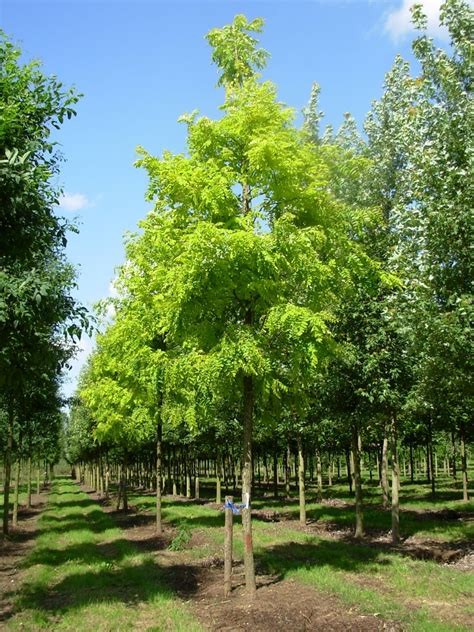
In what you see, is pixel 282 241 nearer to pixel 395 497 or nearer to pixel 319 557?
pixel 319 557

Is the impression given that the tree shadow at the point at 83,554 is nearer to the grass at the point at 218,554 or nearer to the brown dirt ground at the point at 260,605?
the grass at the point at 218,554

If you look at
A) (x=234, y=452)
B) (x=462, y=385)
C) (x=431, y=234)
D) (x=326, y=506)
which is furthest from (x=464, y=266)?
(x=234, y=452)

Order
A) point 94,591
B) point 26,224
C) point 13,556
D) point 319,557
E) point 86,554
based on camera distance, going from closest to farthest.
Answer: point 26,224 → point 94,591 → point 319,557 → point 86,554 → point 13,556

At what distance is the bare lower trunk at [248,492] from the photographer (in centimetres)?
982

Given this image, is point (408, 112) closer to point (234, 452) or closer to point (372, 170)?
point (372, 170)

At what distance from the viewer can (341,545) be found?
15594 millimetres

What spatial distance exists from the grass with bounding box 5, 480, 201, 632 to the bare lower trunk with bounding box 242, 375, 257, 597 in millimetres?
1349

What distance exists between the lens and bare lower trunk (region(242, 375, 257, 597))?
982 cm

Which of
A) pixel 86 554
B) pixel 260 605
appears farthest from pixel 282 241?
pixel 86 554

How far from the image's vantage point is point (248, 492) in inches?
401

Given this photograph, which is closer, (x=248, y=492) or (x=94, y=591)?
(x=248, y=492)

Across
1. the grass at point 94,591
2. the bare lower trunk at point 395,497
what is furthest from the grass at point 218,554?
the bare lower trunk at point 395,497

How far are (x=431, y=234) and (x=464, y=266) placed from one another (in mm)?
960

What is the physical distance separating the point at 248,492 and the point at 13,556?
32.7 feet
